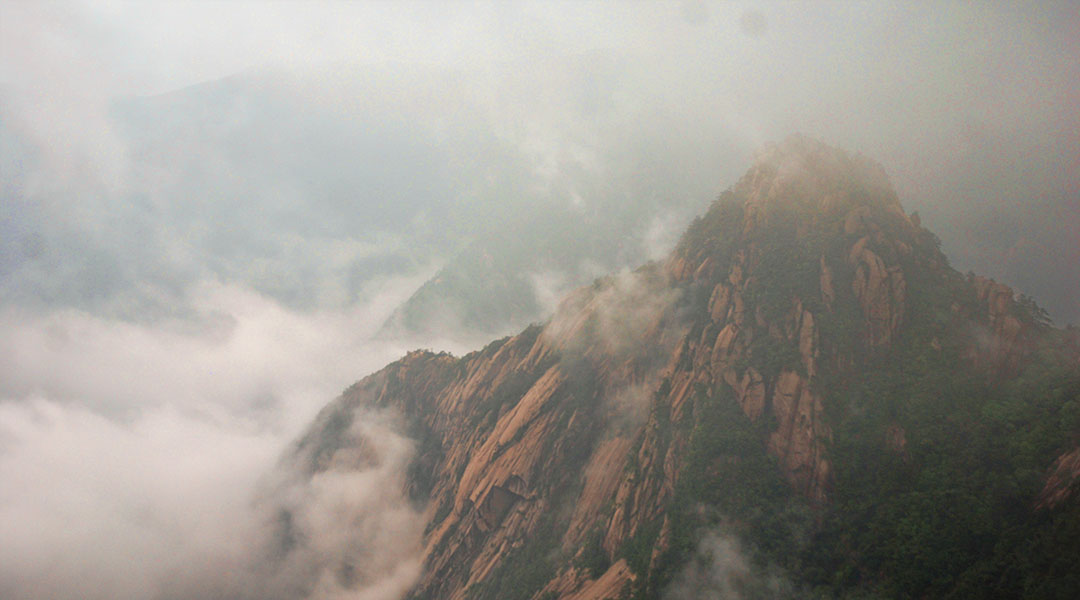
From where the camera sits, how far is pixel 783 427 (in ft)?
276

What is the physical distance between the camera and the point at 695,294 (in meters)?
107

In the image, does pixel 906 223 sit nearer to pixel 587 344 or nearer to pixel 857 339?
pixel 857 339

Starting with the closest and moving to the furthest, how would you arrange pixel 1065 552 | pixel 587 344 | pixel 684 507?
pixel 1065 552
pixel 684 507
pixel 587 344

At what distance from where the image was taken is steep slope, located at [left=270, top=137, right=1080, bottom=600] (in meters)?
65.9

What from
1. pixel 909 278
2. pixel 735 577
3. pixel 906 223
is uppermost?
pixel 906 223

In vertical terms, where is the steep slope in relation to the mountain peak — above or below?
below

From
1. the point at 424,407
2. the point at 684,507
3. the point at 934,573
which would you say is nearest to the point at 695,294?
the point at 684,507

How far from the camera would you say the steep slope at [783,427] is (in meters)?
65.9

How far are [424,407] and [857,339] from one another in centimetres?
10742

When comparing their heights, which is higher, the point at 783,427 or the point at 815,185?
the point at 815,185

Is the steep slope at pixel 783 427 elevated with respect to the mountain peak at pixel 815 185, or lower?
lower

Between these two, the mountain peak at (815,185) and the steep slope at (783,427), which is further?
the mountain peak at (815,185)

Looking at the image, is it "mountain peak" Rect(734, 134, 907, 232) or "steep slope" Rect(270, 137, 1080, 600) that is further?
"mountain peak" Rect(734, 134, 907, 232)

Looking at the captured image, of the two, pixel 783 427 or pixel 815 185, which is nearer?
pixel 783 427
